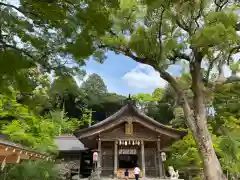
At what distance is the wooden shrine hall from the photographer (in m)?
14.2

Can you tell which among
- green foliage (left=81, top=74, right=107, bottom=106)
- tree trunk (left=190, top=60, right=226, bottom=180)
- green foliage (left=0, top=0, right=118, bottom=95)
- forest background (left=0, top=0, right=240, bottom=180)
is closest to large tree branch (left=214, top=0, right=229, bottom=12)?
forest background (left=0, top=0, right=240, bottom=180)

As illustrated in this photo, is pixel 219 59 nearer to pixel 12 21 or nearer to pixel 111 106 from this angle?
pixel 12 21

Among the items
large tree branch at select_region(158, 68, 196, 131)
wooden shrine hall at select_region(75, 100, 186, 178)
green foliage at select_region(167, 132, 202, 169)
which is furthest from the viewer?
wooden shrine hall at select_region(75, 100, 186, 178)

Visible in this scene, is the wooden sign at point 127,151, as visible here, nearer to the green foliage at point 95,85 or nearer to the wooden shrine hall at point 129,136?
Result: the wooden shrine hall at point 129,136

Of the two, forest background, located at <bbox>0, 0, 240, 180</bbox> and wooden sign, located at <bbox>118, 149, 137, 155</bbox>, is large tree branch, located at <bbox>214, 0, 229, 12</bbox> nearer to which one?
forest background, located at <bbox>0, 0, 240, 180</bbox>

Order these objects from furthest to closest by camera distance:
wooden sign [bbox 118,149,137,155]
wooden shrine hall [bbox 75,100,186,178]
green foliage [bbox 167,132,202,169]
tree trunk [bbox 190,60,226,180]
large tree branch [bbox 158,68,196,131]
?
wooden sign [bbox 118,149,137,155]
wooden shrine hall [bbox 75,100,186,178]
green foliage [bbox 167,132,202,169]
large tree branch [bbox 158,68,196,131]
tree trunk [bbox 190,60,226,180]

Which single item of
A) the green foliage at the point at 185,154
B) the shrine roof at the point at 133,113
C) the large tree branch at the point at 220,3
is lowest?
the green foliage at the point at 185,154

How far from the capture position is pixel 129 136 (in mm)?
14539

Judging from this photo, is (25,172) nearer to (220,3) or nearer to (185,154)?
(185,154)

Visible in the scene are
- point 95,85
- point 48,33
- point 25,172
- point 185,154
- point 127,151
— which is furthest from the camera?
point 95,85

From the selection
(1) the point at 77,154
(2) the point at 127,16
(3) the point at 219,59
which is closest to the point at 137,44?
(2) the point at 127,16

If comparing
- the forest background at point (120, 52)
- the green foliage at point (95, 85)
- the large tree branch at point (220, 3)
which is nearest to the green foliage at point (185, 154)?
the forest background at point (120, 52)

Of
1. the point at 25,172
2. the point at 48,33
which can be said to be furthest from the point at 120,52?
the point at 48,33

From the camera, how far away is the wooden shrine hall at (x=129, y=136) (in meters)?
→ 14.2
